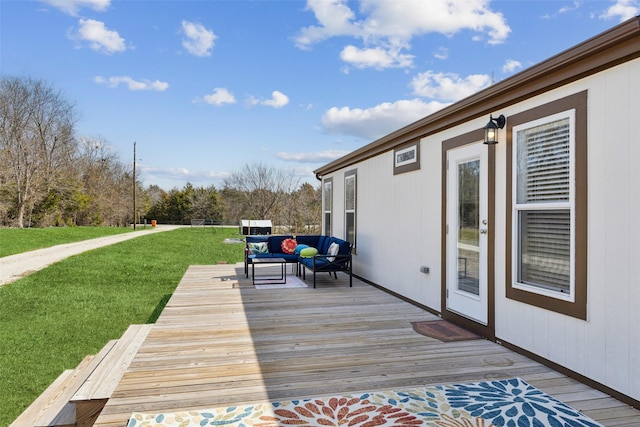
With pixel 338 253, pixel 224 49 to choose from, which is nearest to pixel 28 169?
pixel 224 49

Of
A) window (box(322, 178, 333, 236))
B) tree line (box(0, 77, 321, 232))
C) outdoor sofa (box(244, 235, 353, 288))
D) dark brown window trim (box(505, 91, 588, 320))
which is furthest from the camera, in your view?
tree line (box(0, 77, 321, 232))

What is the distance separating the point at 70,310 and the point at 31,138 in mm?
20624

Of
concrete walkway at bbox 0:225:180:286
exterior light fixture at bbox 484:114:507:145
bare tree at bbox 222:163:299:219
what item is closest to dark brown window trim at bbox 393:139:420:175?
exterior light fixture at bbox 484:114:507:145

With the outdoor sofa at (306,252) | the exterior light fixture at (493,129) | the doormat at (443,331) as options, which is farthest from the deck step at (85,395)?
the exterior light fixture at (493,129)

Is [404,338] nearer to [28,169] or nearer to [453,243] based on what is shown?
[453,243]

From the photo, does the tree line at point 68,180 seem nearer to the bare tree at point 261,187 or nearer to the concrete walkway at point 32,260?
the bare tree at point 261,187

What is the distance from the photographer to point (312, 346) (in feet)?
11.7

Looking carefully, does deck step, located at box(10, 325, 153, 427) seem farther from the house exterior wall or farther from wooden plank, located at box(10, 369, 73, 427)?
the house exterior wall

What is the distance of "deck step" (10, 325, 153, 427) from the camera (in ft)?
8.57

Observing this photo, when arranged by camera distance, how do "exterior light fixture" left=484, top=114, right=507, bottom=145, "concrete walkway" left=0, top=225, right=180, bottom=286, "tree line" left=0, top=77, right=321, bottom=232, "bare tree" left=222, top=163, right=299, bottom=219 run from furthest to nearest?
"bare tree" left=222, top=163, right=299, bottom=219
"tree line" left=0, top=77, right=321, bottom=232
"concrete walkway" left=0, top=225, right=180, bottom=286
"exterior light fixture" left=484, top=114, right=507, bottom=145

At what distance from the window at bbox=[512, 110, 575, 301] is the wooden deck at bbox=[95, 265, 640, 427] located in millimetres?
698

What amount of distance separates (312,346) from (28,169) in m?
24.7

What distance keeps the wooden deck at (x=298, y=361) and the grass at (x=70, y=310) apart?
1.82m

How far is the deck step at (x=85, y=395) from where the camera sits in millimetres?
2613
